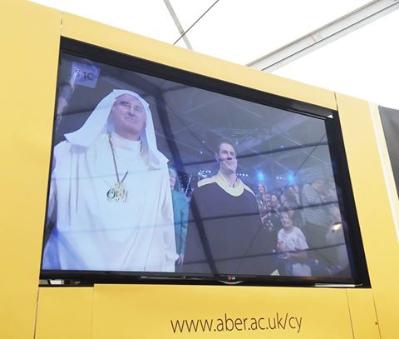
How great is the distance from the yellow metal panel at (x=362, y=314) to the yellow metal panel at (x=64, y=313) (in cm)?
78

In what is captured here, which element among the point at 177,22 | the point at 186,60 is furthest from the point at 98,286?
the point at 177,22

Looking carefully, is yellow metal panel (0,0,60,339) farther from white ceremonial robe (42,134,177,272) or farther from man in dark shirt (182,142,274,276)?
man in dark shirt (182,142,274,276)

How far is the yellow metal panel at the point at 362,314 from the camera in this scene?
131 cm

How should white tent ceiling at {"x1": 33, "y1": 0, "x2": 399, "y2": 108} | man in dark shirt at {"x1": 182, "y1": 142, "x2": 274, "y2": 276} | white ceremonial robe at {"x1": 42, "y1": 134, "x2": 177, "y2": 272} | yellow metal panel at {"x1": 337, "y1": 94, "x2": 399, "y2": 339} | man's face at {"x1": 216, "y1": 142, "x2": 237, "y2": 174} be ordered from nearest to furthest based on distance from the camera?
white ceremonial robe at {"x1": 42, "y1": 134, "x2": 177, "y2": 272} → man in dark shirt at {"x1": 182, "y1": 142, "x2": 274, "y2": 276} → man's face at {"x1": 216, "y1": 142, "x2": 237, "y2": 174} → yellow metal panel at {"x1": 337, "y1": 94, "x2": 399, "y2": 339} → white tent ceiling at {"x1": 33, "y1": 0, "x2": 399, "y2": 108}

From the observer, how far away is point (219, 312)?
3.63ft

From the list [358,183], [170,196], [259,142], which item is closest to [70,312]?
[170,196]

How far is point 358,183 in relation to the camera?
1.50 meters

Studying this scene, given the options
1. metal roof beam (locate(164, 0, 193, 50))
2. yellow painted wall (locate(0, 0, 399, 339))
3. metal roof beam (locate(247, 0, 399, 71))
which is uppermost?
metal roof beam (locate(164, 0, 193, 50))

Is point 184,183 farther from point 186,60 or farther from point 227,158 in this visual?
point 186,60

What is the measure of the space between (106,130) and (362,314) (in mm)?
915

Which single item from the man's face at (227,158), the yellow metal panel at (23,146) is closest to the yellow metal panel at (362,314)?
the man's face at (227,158)

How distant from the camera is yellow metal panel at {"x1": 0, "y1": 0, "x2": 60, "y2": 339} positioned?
2.91 ft

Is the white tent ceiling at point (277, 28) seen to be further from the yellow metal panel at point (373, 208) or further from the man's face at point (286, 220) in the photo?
the man's face at point (286, 220)

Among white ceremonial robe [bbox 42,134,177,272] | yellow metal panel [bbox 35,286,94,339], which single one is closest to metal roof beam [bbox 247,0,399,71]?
white ceremonial robe [bbox 42,134,177,272]
